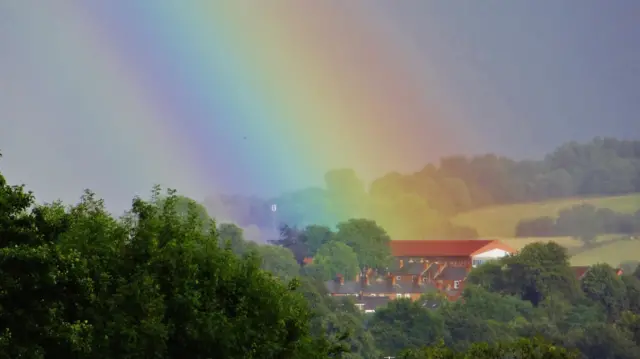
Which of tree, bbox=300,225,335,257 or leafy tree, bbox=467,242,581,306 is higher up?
tree, bbox=300,225,335,257

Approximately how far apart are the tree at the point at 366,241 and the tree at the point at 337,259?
0.93 m

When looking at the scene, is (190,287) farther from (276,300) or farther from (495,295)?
(495,295)

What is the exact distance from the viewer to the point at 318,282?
67.8m

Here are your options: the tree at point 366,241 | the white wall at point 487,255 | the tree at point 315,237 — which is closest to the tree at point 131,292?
the tree at point 366,241

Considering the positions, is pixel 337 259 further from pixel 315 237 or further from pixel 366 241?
pixel 315 237

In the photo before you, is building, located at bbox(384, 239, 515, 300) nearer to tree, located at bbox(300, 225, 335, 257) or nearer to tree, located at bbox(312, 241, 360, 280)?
tree, located at bbox(312, 241, 360, 280)

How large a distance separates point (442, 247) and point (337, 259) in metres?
9.35

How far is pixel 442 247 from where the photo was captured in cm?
8644

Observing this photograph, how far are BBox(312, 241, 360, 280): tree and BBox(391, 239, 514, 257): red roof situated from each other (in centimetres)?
499

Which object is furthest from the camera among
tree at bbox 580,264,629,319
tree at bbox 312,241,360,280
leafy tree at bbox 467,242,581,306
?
tree at bbox 312,241,360,280

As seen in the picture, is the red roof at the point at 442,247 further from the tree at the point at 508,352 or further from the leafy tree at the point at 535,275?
the tree at the point at 508,352

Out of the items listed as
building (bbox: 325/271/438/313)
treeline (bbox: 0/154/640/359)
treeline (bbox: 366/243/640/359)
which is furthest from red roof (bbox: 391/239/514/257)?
treeline (bbox: 0/154/640/359)

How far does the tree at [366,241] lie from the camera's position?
80688 millimetres

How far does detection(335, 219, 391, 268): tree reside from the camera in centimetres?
8069
